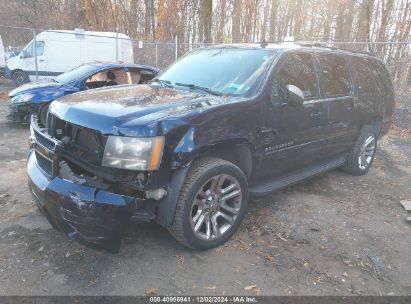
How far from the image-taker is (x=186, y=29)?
2186cm

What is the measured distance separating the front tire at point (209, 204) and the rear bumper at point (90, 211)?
0.44 meters

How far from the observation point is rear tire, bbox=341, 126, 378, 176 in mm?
5805

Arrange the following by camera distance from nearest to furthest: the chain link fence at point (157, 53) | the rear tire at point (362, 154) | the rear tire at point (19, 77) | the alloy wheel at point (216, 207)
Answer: the alloy wheel at point (216, 207)
the rear tire at point (362, 154)
the chain link fence at point (157, 53)
the rear tire at point (19, 77)

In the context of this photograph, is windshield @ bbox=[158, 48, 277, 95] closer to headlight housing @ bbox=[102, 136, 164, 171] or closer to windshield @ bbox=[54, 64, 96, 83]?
headlight housing @ bbox=[102, 136, 164, 171]

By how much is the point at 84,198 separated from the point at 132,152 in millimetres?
500

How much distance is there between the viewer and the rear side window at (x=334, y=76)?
15.7 ft

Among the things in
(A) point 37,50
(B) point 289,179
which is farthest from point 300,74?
(A) point 37,50

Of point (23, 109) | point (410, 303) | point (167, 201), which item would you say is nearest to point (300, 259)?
point (410, 303)

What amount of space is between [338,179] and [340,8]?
48.9 ft

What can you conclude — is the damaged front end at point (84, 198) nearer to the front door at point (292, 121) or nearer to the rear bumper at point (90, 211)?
the rear bumper at point (90, 211)

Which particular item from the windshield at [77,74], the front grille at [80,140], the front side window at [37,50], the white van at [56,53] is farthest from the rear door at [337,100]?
the front side window at [37,50]

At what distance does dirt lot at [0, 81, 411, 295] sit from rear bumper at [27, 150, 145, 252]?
1.23ft

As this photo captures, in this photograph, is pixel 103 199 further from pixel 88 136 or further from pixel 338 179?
pixel 338 179

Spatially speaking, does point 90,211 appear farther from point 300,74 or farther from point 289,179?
point 300,74
